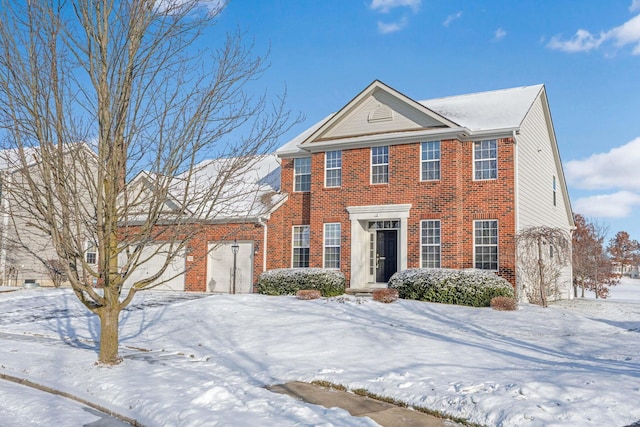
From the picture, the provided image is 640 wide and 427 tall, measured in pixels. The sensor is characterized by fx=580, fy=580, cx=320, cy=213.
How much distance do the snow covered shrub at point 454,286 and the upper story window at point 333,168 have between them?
513 centimetres

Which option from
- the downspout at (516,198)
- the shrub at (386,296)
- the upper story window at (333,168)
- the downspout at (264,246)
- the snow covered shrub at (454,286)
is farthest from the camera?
the downspout at (264,246)

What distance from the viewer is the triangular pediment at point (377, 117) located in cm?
2009

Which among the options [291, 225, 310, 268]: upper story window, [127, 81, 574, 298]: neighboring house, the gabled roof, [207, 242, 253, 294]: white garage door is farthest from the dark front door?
[207, 242, 253, 294]: white garage door

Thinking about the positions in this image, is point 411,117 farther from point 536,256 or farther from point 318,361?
point 318,361

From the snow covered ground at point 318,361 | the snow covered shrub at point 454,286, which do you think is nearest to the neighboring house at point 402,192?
the snow covered shrub at point 454,286

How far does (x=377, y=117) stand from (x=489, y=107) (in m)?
4.18

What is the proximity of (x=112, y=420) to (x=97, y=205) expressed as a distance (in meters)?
3.35

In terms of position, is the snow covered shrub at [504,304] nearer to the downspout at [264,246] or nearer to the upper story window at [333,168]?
the upper story window at [333,168]

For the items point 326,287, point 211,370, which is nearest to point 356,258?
point 326,287

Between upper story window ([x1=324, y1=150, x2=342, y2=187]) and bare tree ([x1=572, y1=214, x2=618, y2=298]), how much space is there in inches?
870

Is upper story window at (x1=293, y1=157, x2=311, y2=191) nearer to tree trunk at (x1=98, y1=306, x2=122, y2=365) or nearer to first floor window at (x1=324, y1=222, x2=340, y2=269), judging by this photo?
first floor window at (x1=324, y1=222, x2=340, y2=269)

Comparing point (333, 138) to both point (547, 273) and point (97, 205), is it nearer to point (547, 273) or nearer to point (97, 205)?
point (547, 273)

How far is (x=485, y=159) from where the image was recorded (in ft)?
63.8

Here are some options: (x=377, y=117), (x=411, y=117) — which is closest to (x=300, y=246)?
(x=377, y=117)
